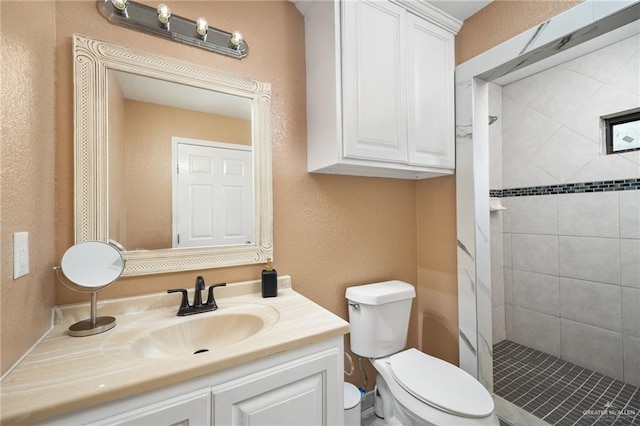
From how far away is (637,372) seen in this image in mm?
1867

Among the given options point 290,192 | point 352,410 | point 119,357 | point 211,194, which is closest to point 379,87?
point 290,192

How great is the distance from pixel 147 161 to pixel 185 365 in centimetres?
85

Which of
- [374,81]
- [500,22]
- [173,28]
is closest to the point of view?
[173,28]

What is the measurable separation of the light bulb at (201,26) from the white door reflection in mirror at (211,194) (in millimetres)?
473

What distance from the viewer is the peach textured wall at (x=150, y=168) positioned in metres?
1.13

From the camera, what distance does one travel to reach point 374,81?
1.32 m

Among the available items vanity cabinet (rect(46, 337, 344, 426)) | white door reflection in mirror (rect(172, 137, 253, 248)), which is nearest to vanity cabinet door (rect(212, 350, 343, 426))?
vanity cabinet (rect(46, 337, 344, 426))

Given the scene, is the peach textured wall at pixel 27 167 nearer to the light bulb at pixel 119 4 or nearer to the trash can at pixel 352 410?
the light bulb at pixel 119 4

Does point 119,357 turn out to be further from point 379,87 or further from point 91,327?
point 379,87

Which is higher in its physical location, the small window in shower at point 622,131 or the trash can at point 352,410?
the small window in shower at point 622,131

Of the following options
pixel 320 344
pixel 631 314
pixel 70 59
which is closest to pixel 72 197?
pixel 70 59

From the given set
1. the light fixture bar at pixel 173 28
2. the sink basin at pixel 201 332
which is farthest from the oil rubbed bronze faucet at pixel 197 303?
the light fixture bar at pixel 173 28

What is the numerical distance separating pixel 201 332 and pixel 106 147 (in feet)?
2.66

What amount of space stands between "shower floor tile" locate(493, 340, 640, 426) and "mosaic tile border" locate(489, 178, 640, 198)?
1.36 metres
